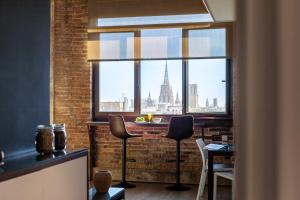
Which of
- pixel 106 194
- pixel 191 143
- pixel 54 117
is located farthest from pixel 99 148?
pixel 106 194

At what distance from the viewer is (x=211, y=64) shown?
268 inches

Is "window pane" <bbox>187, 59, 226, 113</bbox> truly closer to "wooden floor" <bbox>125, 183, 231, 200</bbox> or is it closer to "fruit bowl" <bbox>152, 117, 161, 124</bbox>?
"fruit bowl" <bbox>152, 117, 161, 124</bbox>

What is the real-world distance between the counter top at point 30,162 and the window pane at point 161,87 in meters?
4.33

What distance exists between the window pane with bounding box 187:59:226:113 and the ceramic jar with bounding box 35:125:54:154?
176 inches

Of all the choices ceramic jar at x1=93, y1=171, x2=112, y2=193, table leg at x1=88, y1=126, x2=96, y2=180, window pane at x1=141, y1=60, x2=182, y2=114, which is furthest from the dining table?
table leg at x1=88, y1=126, x2=96, y2=180

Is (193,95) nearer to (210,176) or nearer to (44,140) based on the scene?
(210,176)

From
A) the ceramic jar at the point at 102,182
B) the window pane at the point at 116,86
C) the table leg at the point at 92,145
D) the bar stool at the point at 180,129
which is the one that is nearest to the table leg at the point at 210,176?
the ceramic jar at the point at 102,182

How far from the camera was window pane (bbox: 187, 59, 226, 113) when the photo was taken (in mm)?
6801

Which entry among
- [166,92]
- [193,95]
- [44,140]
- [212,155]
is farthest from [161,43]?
[44,140]

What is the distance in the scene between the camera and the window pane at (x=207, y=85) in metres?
6.80

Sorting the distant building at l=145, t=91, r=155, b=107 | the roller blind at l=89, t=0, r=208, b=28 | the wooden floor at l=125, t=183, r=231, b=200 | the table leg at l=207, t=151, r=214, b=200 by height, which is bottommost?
the wooden floor at l=125, t=183, r=231, b=200

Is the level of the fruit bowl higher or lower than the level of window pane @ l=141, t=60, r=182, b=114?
lower

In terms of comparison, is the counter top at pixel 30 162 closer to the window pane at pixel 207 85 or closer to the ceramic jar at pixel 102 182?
the ceramic jar at pixel 102 182

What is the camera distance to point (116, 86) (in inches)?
287
